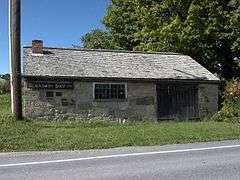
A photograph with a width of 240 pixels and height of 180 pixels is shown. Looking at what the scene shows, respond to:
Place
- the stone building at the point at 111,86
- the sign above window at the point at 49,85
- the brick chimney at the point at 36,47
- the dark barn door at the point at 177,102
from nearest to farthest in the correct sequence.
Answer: the sign above window at the point at 49,85 → the stone building at the point at 111,86 → the brick chimney at the point at 36,47 → the dark barn door at the point at 177,102

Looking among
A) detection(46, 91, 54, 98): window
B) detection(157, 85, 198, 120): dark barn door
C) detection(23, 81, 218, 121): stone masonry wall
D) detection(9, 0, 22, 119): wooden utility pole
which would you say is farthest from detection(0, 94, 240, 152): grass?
detection(157, 85, 198, 120): dark barn door

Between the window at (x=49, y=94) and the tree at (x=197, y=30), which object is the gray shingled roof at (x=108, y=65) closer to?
the window at (x=49, y=94)

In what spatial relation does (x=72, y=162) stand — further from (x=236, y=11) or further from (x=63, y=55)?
(x=236, y=11)

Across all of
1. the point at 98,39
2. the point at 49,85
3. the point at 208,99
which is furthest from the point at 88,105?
the point at 98,39

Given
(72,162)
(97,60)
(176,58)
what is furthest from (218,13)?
(72,162)

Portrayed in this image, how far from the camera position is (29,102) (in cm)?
2347

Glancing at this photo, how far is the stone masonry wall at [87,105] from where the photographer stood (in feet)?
77.5

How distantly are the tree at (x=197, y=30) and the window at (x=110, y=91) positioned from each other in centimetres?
969

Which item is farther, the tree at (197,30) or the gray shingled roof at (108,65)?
the tree at (197,30)


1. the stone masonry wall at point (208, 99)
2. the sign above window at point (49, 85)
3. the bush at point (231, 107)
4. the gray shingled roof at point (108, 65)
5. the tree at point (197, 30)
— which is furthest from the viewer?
the tree at point (197, 30)

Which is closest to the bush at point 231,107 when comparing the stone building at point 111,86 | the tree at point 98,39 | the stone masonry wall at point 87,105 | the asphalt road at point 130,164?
the stone building at point 111,86

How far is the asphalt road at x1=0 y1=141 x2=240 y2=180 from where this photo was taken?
9922 mm

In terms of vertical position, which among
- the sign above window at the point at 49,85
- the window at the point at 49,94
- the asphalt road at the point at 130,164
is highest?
the sign above window at the point at 49,85

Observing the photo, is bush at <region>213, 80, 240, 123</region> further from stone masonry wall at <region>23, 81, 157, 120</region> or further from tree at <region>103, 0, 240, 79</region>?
tree at <region>103, 0, 240, 79</region>
